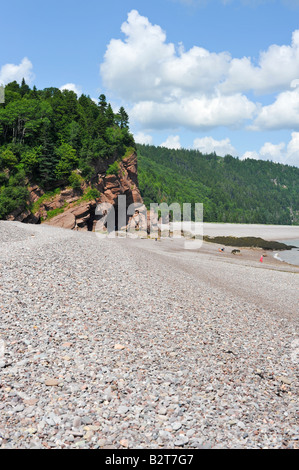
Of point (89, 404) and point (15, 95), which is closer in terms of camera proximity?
point (89, 404)

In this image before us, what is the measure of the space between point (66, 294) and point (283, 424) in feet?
35.5

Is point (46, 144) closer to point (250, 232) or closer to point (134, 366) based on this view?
point (134, 366)

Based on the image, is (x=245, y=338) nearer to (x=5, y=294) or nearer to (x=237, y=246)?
(x=5, y=294)

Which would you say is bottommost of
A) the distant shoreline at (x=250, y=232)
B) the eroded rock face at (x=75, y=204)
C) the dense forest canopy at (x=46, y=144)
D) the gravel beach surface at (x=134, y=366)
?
the gravel beach surface at (x=134, y=366)

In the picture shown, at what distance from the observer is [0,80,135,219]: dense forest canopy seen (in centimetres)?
5619

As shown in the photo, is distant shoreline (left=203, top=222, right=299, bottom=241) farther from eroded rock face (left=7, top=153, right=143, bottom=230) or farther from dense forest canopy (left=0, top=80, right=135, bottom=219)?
dense forest canopy (left=0, top=80, right=135, bottom=219)

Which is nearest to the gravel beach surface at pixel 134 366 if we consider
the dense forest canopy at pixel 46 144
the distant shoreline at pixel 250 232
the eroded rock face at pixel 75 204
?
the eroded rock face at pixel 75 204

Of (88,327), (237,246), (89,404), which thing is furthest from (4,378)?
(237,246)

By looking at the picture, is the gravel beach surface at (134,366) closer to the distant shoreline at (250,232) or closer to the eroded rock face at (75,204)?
the eroded rock face at (75,204)

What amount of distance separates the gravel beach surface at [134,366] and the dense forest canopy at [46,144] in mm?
42804

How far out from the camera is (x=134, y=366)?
32.1 ft

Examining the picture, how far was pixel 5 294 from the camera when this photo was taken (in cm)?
1332

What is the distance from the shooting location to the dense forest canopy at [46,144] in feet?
184

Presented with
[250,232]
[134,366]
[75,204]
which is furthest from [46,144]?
[250,232]
